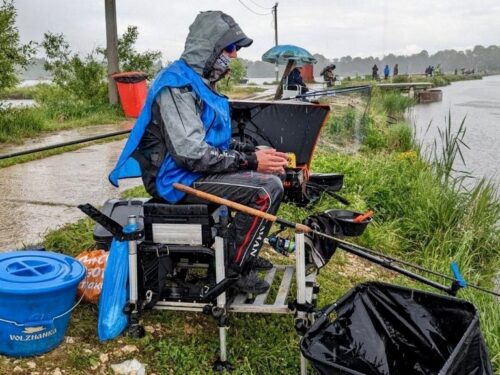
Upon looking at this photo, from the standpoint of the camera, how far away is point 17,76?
952cm

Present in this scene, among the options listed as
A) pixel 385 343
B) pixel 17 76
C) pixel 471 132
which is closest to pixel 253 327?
pixel 385 343

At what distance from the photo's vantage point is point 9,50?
9.12 m

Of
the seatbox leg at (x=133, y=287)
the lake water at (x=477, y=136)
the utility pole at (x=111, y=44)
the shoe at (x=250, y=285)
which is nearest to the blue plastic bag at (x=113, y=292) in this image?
the seatbox leg at (x=133, y=287)

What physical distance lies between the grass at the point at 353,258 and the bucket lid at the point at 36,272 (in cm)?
43

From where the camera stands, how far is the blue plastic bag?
310 centimetres

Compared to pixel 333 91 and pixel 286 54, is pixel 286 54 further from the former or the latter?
pixel 333 91

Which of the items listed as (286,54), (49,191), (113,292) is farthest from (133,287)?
(286,54)

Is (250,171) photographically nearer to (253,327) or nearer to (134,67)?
(253,327)

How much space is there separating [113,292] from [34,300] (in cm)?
45

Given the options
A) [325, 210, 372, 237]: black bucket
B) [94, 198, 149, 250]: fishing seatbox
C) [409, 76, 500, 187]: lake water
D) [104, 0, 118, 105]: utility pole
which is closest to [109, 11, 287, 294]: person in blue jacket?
[325, 210, 372, 237]: black bucket

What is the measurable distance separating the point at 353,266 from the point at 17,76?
22.9 ft

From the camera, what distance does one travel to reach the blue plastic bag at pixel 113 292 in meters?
3.10

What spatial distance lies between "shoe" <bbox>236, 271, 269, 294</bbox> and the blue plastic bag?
25.2 inches

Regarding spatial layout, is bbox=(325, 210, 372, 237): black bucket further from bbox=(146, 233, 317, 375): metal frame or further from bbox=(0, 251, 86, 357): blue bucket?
bbox=(0, 251, 86, 357): blue bucket
